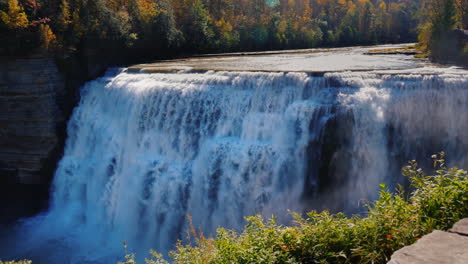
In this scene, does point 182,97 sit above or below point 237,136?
above

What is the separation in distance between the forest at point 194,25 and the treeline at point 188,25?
0.04 m

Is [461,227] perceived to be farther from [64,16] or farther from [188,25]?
[188,25]

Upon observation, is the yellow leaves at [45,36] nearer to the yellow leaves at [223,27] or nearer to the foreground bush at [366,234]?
the foreground bush at [366,234]

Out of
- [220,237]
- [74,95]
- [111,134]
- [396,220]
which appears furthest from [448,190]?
[74,95]

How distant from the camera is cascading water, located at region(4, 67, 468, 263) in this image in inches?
416

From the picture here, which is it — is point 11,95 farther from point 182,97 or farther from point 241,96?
point 241,96

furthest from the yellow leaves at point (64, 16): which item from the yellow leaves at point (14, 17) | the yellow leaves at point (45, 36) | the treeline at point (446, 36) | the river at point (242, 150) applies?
the treeline at point (446, 36)

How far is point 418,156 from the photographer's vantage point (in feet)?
35.2

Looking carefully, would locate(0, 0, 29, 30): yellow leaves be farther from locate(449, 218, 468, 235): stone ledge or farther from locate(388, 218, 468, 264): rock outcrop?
locate(449, 218, 468, 235): stone ledge

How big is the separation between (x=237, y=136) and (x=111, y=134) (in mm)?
5208

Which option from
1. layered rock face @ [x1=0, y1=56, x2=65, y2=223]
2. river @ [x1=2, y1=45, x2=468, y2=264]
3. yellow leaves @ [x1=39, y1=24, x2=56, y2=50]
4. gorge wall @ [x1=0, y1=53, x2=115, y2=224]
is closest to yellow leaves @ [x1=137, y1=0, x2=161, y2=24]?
yellow leaves @ [x1=39, y1=24, x2=56, y2=50]

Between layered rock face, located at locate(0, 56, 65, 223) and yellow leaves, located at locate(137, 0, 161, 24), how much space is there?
847 cm

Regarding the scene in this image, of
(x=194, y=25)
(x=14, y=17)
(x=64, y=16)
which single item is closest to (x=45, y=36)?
(x=14, y=17)

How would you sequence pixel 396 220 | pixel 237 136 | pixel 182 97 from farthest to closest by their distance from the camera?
pixel 182 97 → pixel 237 136 → pixel 396 220
